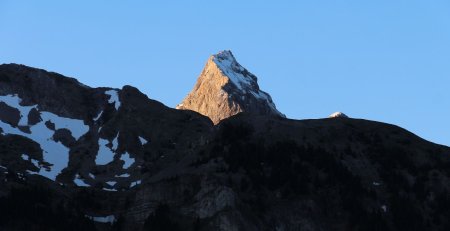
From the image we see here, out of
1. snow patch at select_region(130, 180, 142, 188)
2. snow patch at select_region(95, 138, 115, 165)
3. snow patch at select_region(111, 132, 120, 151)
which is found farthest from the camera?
snow patch at select_region(111, 132, 120, 151)

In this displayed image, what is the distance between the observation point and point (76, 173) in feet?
505

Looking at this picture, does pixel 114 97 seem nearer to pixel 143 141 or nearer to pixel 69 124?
pixel 69 124

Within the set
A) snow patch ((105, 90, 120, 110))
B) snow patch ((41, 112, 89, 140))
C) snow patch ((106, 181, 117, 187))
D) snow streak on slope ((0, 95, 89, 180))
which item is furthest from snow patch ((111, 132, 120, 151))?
snow patch ((106, 181, 117, 187))

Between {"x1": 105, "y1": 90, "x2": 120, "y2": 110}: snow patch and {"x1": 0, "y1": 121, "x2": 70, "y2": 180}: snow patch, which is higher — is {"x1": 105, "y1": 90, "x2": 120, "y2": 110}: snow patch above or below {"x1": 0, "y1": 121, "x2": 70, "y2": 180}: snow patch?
above

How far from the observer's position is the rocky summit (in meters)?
126

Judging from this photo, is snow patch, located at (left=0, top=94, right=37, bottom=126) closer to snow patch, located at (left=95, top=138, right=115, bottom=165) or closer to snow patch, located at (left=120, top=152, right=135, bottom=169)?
snow patch, located at (left=95, top=138, right=115, bottom=165)

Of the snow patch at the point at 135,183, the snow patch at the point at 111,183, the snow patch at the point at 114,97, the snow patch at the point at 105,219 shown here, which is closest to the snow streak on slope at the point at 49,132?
the snow patch at the point at 111,183

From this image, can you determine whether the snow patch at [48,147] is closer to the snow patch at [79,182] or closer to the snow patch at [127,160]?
the snow patch at [79,182]

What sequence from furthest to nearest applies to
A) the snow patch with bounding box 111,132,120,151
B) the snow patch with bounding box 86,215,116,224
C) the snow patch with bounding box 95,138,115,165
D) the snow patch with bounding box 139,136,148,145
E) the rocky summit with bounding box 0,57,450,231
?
the snow patch with bounding box 139,136,148,145
the snow patch with bounding box 111,132,120,151
the snow patch with bounding box 95,138,115,165
the snow patch with bounding box 86,215,116,224
the rocky summit with bounding box 0,57,450,231

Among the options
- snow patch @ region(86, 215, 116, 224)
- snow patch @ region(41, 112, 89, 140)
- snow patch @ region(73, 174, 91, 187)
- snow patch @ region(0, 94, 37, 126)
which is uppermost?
snow patch @ region(0, 94, 37, 126)

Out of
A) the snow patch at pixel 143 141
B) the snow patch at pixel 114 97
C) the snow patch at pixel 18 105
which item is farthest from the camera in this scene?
the snow patch at pixel 114 97

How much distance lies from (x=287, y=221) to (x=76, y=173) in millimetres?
44010

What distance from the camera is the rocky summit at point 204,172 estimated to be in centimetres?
12612

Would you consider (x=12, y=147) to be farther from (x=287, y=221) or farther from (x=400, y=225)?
(x=400, y=225)
